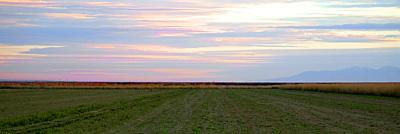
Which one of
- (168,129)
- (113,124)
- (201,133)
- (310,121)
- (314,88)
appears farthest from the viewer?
(314,88)

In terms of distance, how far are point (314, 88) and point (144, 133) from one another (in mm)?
70878

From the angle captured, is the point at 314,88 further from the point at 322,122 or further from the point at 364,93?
the point at 322,122

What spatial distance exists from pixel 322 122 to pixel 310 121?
0.55m

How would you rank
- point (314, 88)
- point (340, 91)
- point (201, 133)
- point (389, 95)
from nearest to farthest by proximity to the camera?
point (201, 133) < point (389, 95) < point (340, 91) < point (314, 88)

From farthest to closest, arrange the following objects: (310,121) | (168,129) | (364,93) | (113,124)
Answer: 1. (364,93)
2. (310,121)
3. (113,124)
4. (168,129)

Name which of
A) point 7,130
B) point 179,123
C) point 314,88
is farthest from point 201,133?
point 314,88

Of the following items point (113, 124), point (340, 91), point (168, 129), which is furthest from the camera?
point (340, 91)

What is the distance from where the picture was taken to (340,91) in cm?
6669

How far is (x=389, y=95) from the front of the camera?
1924 inches

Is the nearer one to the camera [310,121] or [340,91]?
[310,121]

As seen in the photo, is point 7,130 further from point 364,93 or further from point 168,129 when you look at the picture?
point 364,93

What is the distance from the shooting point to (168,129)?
17016mm

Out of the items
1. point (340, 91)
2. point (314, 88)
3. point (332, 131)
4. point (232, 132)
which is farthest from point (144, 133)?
point (314, 88)

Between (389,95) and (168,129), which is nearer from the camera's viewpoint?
(168,129)
